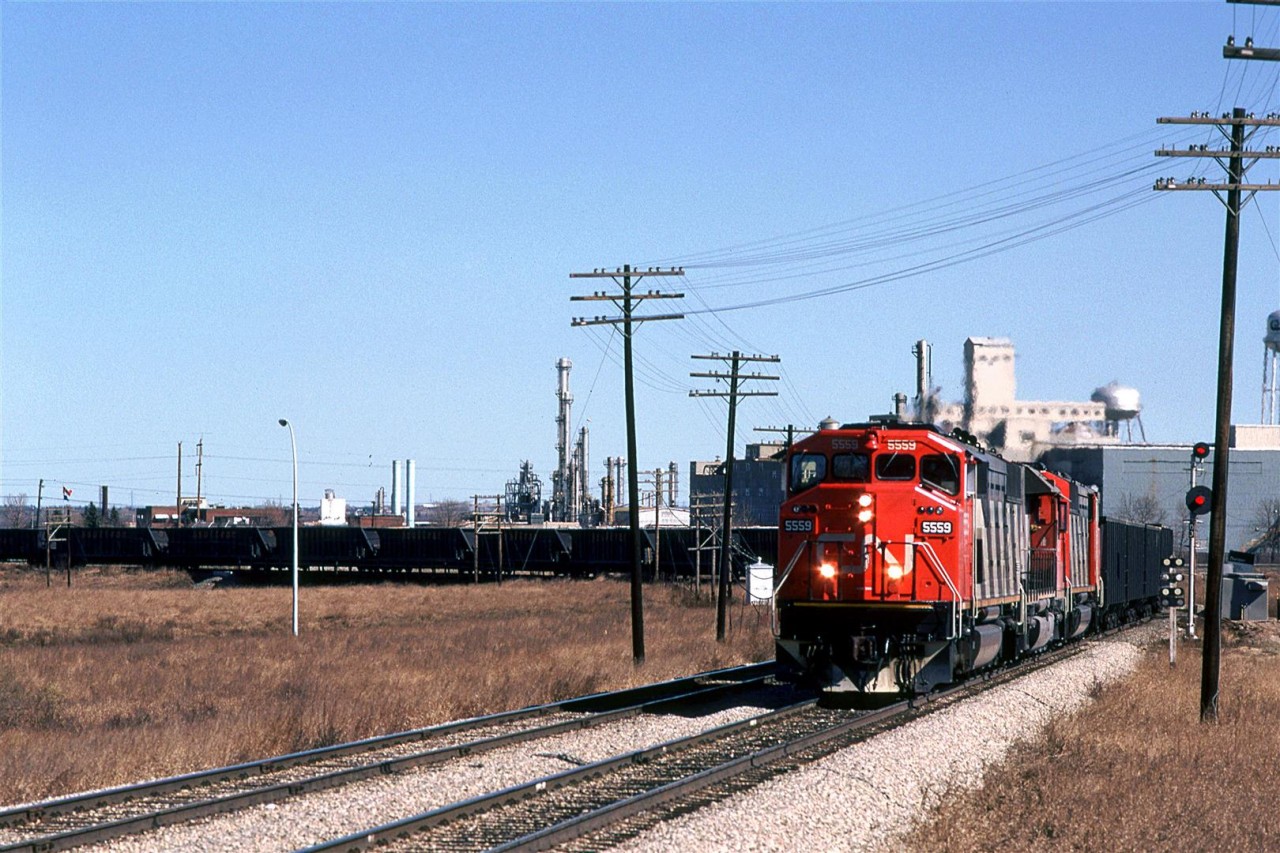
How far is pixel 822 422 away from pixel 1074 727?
6718 millimetres

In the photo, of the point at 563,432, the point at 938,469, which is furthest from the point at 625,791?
the point at 563,432

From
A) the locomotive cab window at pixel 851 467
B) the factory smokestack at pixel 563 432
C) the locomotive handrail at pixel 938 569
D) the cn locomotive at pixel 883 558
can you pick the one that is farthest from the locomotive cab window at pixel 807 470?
the factory smokestack at pixel 563 432

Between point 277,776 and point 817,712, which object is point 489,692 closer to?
point 817,712

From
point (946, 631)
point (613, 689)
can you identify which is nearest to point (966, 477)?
point (946, 631)

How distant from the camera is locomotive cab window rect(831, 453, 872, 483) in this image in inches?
886

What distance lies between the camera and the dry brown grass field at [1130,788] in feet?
41.9

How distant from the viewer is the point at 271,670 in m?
31.2

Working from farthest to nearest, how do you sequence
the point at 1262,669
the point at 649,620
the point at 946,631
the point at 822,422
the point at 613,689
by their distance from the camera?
the point at 649,620, the point at 1262,669, the point at 613,689, the point at 822,422, the point at 946,631

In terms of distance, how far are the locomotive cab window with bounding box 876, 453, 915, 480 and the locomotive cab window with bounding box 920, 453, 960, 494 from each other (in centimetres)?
18

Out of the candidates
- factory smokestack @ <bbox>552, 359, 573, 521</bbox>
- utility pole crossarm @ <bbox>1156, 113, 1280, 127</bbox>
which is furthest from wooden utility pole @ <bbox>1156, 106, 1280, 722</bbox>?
factory smokestack @ <bbox>552, 359, 573, 521</bbox>

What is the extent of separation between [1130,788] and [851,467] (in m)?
8.39

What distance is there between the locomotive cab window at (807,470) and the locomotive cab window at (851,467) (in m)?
0.19

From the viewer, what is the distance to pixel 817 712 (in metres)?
22.9

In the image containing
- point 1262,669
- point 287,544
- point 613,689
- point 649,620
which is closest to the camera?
point 613,689
